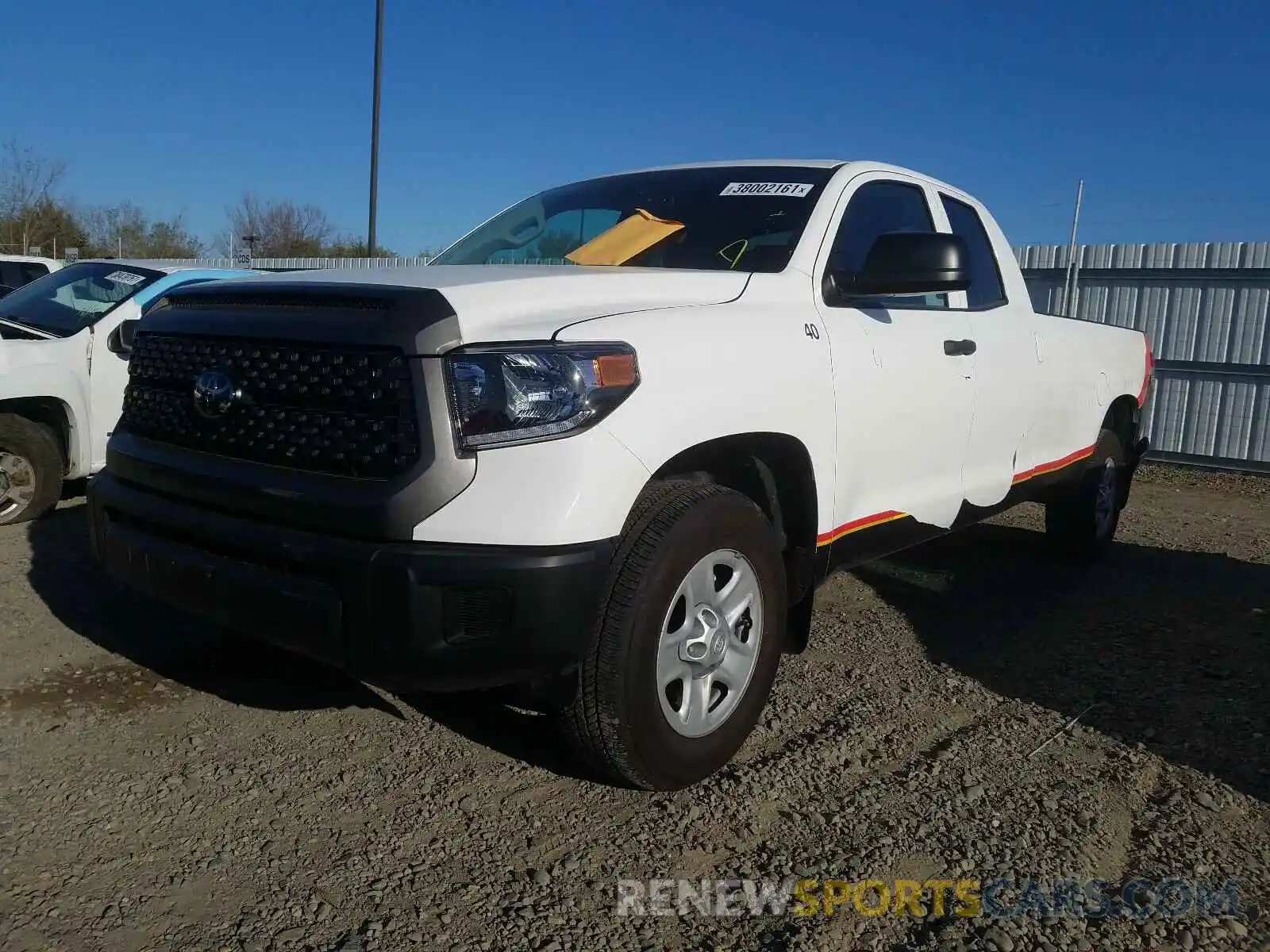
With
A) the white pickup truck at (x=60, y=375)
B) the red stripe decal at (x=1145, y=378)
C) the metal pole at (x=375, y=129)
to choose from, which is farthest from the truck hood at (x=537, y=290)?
the metal pole at (x=375, y=129)

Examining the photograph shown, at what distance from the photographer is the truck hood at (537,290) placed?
250 centimetres

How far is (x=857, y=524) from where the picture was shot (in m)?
3.57

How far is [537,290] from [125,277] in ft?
17.0

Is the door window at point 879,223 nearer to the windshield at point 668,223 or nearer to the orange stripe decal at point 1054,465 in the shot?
the windshield at point 668,223

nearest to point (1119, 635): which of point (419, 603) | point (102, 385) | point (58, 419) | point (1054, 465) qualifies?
point (1054, 465)

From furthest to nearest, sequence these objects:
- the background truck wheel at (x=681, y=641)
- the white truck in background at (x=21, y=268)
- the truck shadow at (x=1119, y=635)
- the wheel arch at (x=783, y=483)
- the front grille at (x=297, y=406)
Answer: the white truck in background at (x=21, y=268) → the truck shadow at (x=1119, y=635) → the wheel arch at (x=783, y=483) → the background truck wheel at (x=681, y=641) → the front grille at (x=297, y=406)

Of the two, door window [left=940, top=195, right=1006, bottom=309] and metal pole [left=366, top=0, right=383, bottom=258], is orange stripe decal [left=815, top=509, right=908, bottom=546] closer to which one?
door window [left=940, top=195, right=1006, bottom=309]

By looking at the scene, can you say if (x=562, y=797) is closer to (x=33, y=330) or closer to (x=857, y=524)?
(x=857, y=524)

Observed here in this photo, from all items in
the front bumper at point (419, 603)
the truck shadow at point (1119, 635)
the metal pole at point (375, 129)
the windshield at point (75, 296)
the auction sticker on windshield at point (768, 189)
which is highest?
the metal pole at point (375, 129)

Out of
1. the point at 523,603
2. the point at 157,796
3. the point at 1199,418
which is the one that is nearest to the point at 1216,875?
the point at 523,603

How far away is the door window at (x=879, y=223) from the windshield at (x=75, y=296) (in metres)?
4.78

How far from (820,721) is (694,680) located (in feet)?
2.76

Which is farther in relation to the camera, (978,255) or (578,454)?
(978,255)

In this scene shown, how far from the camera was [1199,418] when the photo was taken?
1061 cm
